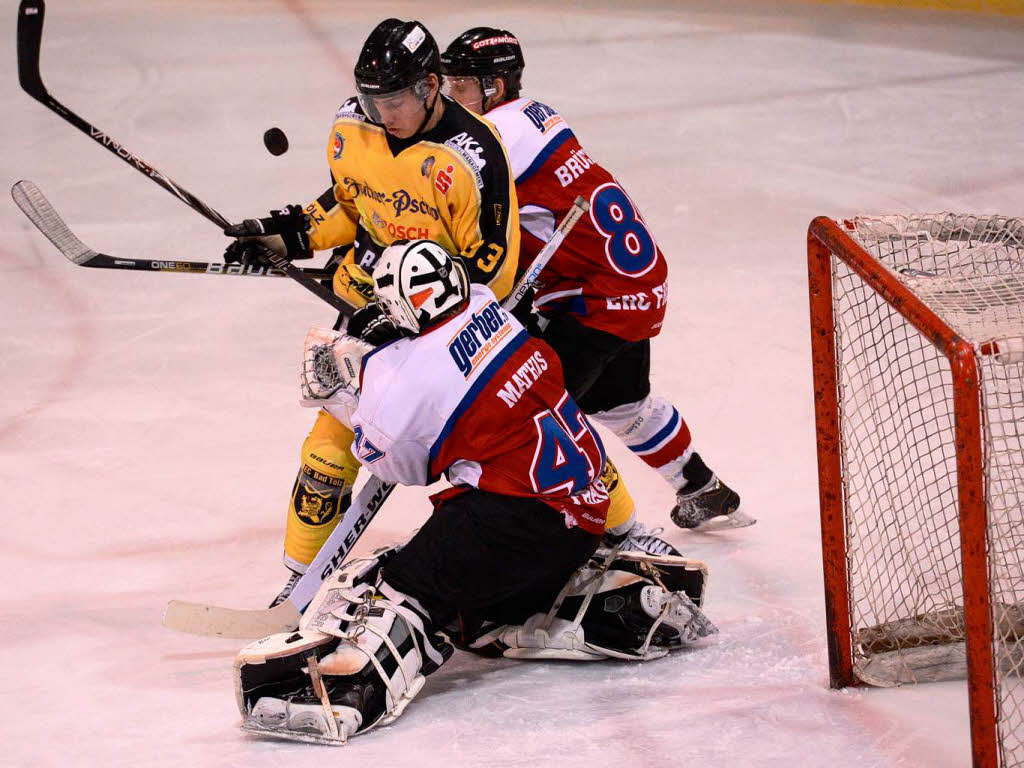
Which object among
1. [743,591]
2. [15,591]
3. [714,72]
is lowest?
[15,591]

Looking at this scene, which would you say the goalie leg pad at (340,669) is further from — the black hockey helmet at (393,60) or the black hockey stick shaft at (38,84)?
the black hockey stick shaft at (38,84)

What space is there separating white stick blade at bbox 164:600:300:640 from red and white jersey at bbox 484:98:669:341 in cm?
94

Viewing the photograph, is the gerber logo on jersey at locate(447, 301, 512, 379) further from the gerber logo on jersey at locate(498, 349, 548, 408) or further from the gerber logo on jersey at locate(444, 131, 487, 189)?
the gerber logo on jersey at locate(444, 131, 487, 189)

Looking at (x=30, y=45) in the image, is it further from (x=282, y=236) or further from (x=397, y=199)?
(x=397, y=199)

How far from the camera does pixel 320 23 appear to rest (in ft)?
24.8

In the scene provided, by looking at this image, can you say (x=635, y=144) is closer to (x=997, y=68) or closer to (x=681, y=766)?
(x=997, y=68)

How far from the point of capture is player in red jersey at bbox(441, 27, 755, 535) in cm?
313

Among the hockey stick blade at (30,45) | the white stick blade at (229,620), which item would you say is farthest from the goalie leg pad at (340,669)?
the hockey stick blade at (30,45)

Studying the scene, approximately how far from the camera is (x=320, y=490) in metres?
2.97

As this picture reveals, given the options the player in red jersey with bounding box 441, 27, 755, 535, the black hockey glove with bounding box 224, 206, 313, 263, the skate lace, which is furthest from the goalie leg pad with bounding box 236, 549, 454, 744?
the black hockey glove with bounding box 224, 206, 313, 263

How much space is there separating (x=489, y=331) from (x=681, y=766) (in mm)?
856

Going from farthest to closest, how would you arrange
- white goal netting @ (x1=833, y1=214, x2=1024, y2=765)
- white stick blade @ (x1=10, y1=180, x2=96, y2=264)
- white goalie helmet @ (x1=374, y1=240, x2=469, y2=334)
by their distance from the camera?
white stick blade @ (x1=10, y1=180, x2=96, y2=264) < white goalie helmet @ (x1=374, y1=240, x2=469, y2=334) < white goal netting @ (x1=833, y1=214, x2=1024, y2=765)

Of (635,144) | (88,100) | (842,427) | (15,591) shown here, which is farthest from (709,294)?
(88,100)

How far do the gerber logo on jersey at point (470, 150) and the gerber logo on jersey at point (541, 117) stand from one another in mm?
320
